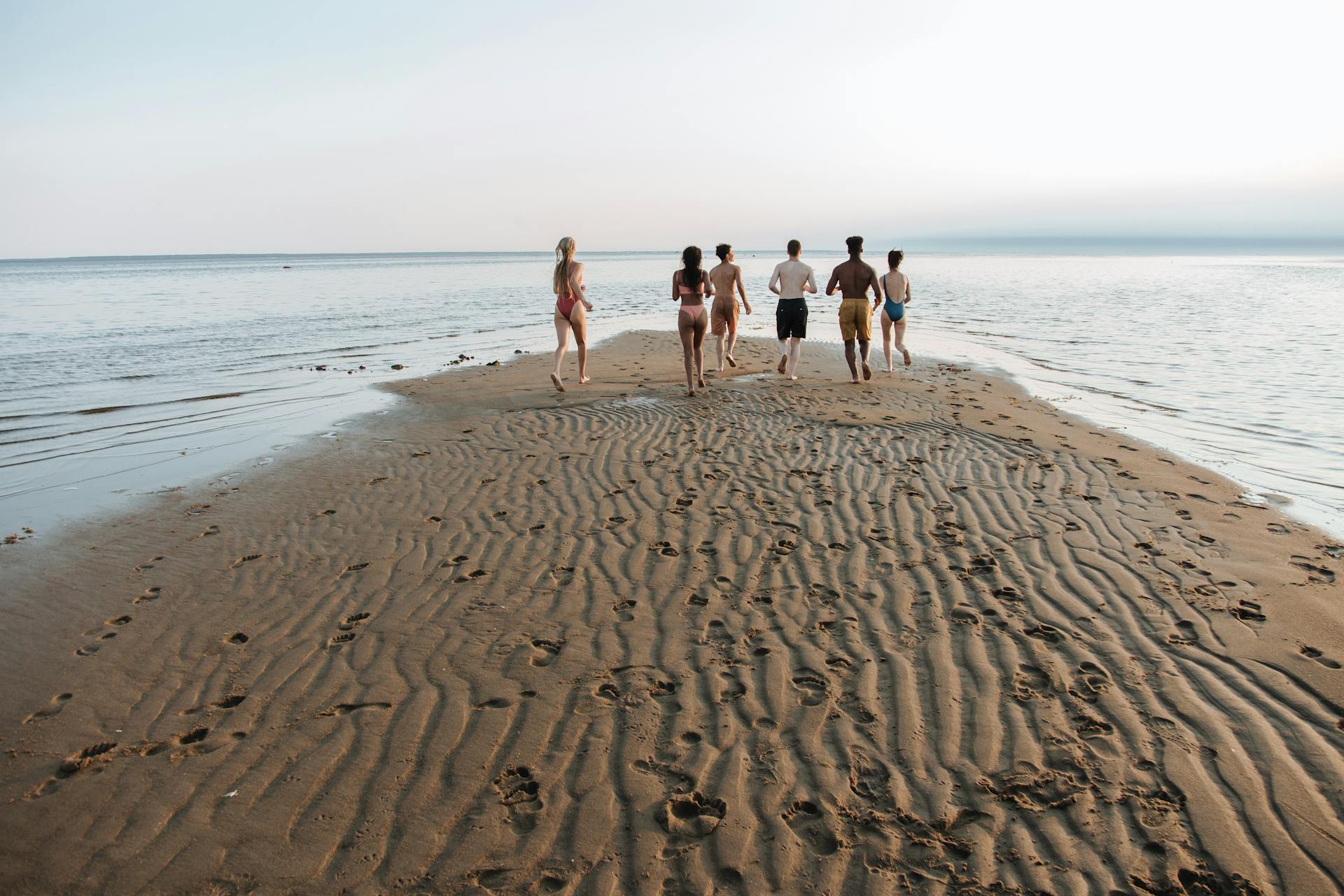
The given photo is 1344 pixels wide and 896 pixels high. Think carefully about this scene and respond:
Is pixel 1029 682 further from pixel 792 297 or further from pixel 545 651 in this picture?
pixel 792 297

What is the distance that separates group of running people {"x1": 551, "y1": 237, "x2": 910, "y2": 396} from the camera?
1080 centimetres

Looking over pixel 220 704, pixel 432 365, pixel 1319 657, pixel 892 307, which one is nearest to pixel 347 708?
pixel 220 704

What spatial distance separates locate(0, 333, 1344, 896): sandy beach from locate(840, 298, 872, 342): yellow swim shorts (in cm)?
506

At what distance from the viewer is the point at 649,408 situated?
33.4ft

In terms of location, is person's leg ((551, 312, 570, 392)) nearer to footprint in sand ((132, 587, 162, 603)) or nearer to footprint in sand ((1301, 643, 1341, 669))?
footprint in sand ((132, 587, 162, 603))

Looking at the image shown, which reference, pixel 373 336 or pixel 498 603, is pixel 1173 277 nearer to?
pixel 373 336

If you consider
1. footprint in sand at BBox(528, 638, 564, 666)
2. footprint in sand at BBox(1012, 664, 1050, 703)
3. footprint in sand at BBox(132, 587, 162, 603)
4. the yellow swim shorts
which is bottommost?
footprint in sand at BBox(1012, 664, 1050, 703)

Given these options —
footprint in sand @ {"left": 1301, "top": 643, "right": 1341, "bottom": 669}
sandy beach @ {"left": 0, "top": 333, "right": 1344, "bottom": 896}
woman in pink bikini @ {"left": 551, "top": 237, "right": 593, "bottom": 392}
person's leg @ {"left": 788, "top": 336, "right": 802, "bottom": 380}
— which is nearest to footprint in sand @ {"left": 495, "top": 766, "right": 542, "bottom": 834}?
sandy beach @ {"left": 0, "top": 333, "right": 1344, "bottom": 896}

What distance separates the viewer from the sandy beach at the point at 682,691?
2.76 metres

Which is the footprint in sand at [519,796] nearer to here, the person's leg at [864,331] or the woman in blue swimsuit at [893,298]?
the person's leg at [864,331]

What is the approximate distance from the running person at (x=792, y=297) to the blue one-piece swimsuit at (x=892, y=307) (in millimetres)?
1213

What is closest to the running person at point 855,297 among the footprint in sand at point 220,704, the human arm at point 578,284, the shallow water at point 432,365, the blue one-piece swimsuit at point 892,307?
the blue one-piece swimsuit at point 892,307

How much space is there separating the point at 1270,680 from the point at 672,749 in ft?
9.63

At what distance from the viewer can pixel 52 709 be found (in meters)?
3.68
